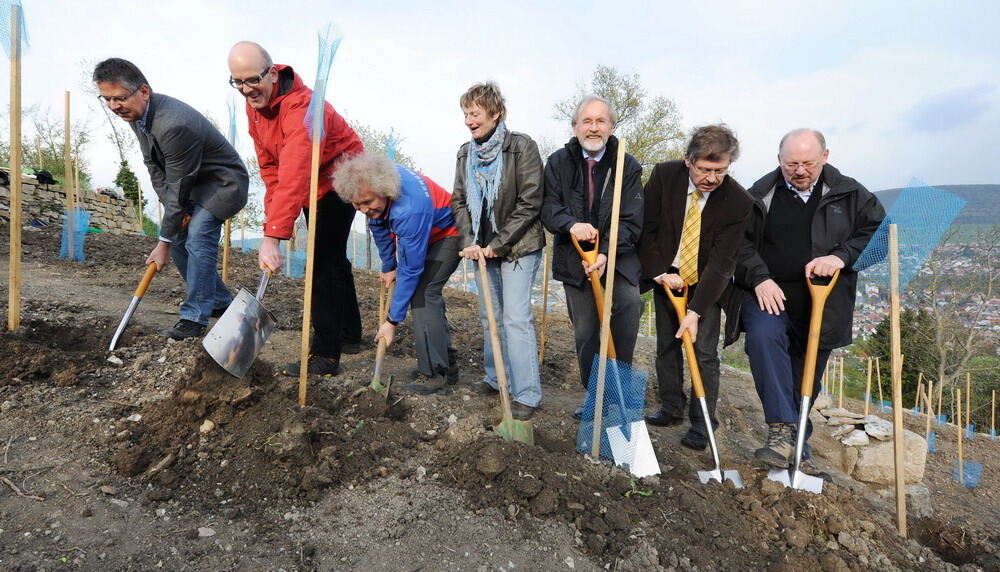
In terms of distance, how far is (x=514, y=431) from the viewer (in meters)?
2.57

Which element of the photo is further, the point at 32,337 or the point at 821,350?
the point at 32,337

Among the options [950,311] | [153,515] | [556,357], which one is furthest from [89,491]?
[950,311]

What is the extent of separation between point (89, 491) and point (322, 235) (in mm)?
1809

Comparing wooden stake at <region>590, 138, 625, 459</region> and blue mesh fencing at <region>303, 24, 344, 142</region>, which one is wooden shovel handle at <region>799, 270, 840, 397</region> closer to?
wooden stake at <region>590, 138, 625, 459</region>

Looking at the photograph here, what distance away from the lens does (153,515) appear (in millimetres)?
1896

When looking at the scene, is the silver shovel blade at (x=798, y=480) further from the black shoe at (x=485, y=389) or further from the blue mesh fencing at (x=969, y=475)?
the blue mesh fencing at (x=969, y=475)

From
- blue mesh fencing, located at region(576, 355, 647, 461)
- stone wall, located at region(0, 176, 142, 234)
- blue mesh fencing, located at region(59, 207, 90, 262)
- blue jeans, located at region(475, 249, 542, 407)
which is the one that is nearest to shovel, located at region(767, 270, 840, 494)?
blue mesh fencing, located at region(576, 355, 647, 461)

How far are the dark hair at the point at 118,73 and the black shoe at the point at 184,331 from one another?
1.43 m

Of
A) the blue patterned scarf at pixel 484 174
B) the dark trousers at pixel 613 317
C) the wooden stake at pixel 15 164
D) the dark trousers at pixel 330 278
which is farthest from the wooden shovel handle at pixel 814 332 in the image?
the wooden stake at pixel 15 164

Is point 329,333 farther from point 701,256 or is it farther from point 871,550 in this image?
point 871,550

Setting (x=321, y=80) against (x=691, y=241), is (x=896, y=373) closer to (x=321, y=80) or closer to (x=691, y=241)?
(x=691, y=241)

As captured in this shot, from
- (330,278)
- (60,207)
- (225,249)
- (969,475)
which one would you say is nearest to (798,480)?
(330,278)

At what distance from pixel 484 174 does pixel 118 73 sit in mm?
2052

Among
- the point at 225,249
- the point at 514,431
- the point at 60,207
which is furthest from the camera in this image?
the point at 60,207
